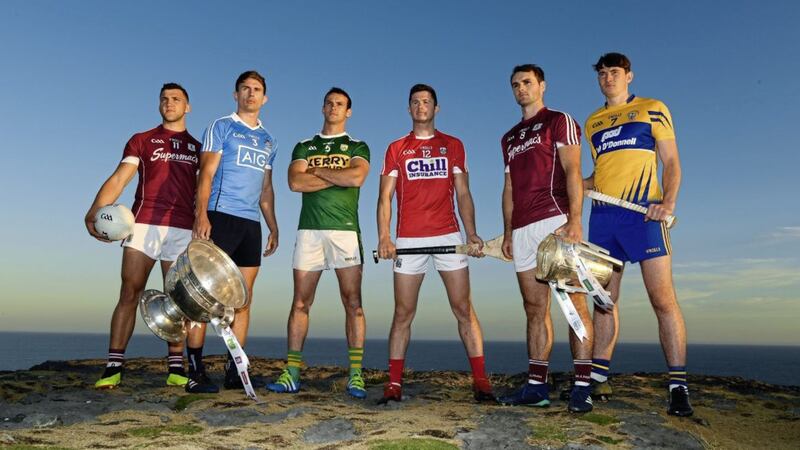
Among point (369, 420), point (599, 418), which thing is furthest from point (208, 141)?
point (599, 418)

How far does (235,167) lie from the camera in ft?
22.9

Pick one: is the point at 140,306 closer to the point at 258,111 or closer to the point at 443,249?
the point at 258,111

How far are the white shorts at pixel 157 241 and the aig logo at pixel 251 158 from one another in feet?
3.79

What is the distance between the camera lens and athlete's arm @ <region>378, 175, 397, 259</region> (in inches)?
266

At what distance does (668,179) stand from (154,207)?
566 centimetres

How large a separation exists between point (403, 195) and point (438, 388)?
2.59 meters

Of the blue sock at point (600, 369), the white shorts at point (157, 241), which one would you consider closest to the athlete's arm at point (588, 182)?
the blue sock at point (600, 369)

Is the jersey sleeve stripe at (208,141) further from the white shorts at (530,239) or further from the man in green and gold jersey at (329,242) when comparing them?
the white shorts at (530,239)

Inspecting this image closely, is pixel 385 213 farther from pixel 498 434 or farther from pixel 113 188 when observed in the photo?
pixel 113 188

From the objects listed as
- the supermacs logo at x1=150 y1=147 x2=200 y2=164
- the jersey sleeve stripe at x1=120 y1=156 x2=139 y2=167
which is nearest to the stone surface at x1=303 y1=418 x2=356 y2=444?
the supermacs logo at x1=150 y1=147 x2=200 y2=164

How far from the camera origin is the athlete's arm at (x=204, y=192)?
6465 millimetres

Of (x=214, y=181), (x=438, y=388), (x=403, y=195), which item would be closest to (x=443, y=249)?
(x=403, y=195)

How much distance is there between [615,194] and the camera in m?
6.00

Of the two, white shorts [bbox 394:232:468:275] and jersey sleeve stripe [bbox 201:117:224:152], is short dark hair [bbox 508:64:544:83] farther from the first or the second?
jersey sleeve stripe [bbox 201:117:224:152]
